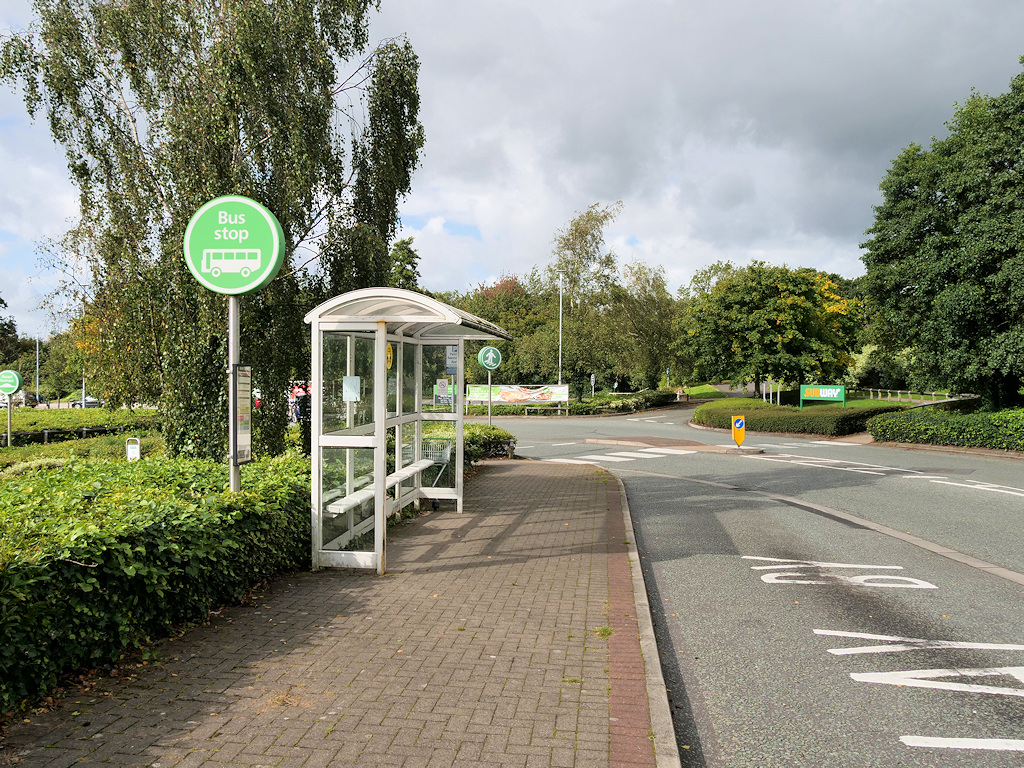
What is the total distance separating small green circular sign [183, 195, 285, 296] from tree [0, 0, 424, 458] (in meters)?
3.78

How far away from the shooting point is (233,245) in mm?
5387

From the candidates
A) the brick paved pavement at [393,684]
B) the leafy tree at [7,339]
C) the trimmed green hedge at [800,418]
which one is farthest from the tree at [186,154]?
the leafy tree at [7,339]

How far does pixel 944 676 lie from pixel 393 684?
353cm

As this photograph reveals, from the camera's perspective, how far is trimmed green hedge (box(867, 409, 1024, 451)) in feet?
64.4

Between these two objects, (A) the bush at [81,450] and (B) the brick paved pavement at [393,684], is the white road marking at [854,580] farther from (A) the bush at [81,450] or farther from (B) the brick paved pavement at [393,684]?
(A) the bush at [81,450]

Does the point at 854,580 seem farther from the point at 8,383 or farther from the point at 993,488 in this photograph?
the point at 8,383

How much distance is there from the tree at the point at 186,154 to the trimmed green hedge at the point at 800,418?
2307 cm

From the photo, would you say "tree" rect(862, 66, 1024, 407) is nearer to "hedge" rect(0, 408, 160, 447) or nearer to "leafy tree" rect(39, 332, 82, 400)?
"hedge" rect(0, 408, 160, 447)

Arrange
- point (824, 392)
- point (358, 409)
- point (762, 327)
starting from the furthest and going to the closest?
point (762, 327), point (824, 392), point (358, 409)

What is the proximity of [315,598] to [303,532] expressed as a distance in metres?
0.98

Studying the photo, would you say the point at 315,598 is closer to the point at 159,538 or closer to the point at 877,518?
the point at 159,538

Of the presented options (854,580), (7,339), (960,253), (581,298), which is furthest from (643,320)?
(7,339)

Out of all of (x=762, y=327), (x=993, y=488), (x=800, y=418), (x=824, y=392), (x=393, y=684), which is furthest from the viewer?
(x=762, y=327)

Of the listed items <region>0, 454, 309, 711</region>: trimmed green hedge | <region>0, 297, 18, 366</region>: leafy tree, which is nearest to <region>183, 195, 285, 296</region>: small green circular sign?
<region>0, 454, 309, 711</region>: trimmed green hedge
